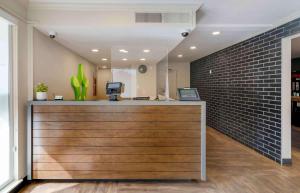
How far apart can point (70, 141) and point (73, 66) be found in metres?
3.06

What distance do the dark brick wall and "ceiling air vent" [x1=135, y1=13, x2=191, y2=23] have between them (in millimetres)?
1774

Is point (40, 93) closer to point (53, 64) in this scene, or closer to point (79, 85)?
point (79, 85)

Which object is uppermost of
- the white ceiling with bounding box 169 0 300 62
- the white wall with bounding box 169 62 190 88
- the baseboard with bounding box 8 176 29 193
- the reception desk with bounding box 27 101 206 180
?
the white ceiling with bounding box 169 0 300 62

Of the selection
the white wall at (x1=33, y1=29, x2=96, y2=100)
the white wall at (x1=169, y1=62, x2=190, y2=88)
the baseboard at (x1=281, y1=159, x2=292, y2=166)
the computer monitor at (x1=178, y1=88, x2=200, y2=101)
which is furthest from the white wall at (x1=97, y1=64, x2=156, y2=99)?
the white wall at (x1=169, y1=62, x2=190, y2=88)

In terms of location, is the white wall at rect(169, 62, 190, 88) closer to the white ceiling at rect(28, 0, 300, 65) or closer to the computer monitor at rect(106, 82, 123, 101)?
the white ceiling at rect(28, 0, 300, 65)

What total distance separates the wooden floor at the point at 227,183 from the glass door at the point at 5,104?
425 mm

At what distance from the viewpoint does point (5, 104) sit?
2.83 meters

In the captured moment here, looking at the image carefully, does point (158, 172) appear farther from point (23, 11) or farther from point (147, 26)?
point (23, 11)

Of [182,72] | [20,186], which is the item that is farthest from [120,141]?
[182,72]

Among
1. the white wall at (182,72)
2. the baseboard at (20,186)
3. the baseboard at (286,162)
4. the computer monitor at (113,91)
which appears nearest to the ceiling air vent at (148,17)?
the computer monitor at (113,91)

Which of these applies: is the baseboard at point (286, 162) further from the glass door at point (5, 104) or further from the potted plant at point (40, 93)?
the glass door at point (5, 104)

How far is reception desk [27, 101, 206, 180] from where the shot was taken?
9.98 ft

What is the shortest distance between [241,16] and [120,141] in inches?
105

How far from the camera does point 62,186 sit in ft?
9.78
